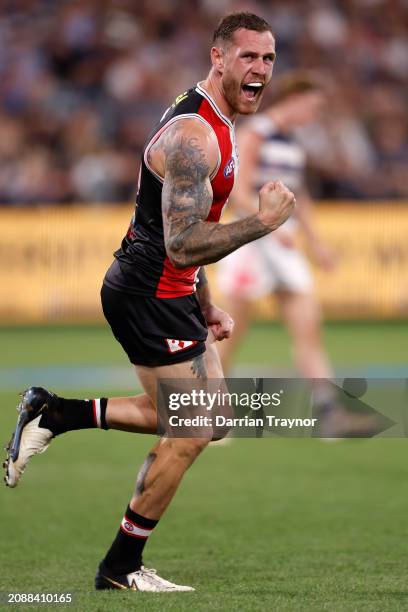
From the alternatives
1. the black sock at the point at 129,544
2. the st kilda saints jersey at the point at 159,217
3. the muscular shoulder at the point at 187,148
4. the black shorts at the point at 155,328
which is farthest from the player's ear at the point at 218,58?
the black sock at the point at 129,544

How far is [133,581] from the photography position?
18.8ft

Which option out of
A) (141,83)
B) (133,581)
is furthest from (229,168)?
(141,83)

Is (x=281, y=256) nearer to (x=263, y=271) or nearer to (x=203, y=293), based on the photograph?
(x=263, y=271)

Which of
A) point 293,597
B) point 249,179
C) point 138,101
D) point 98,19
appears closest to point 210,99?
point 293,597

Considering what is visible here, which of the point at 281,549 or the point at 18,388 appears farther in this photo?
the point at 18,388

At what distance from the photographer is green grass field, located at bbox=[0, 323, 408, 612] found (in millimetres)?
5543

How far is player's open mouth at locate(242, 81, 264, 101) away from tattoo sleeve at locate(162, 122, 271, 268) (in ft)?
1.41

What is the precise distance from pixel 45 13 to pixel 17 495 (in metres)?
16.1

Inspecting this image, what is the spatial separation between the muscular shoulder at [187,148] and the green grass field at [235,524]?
1.82 m

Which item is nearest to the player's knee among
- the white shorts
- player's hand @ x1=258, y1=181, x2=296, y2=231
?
player's hand @ x1=258, y1=181, x2=296, y2=231

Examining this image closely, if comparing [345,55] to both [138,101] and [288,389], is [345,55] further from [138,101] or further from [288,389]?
[288,389]

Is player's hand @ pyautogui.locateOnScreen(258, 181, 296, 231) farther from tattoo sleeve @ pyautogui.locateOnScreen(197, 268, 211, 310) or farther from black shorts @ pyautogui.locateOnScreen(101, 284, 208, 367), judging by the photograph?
tattoo sleeve @ pyautogui.locateOnScreen(197, 268, 211, 310)

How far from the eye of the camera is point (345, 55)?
21797 mm

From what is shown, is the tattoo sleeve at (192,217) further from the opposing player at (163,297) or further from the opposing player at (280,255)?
the opposing player at (280,255)
